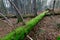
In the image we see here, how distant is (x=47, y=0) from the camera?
46.1 metres

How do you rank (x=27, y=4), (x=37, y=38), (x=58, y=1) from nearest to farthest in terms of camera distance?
(x=37, y=38) < (x=27, y=4) < (x=58, y=1)

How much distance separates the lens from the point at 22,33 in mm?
6098

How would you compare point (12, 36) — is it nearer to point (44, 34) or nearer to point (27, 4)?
point (44, 34)

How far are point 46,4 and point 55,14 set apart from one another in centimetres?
2905

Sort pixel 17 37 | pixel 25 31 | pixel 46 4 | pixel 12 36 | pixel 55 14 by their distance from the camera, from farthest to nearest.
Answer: pixel 46 4
pixel 55 14
pixel 25 31
pixel 17 37
pixel 12 36

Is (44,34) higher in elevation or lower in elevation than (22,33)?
lower

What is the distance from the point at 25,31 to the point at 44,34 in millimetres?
2056

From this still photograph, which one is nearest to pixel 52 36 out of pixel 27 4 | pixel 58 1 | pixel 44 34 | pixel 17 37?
pixel 44 34

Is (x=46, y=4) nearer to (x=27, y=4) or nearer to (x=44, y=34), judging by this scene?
(x=27, y=4)

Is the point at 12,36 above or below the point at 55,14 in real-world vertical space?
above

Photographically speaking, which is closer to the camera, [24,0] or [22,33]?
[22,33]

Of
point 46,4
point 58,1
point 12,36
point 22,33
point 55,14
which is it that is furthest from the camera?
point 46,4

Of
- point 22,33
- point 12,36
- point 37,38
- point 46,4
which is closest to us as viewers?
point 12,36

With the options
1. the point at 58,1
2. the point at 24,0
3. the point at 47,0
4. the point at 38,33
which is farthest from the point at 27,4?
the point at 38,33
